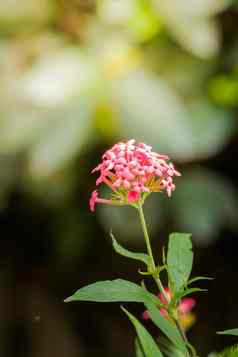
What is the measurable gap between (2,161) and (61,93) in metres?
0.29

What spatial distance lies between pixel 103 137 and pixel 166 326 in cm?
148

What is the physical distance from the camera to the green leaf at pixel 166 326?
474 millimetres

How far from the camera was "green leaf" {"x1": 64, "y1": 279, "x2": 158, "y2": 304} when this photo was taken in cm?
47

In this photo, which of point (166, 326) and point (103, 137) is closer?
point (166, 326)

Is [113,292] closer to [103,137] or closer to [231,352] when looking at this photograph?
[231,352]

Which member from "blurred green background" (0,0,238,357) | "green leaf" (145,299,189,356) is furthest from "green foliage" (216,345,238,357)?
"blurred green background" (0,0,238,357)

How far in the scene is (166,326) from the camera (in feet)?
1.59

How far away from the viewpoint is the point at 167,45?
2055 millimetres

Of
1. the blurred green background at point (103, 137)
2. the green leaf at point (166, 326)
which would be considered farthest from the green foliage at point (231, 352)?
the blurred green background at point (103, 137)

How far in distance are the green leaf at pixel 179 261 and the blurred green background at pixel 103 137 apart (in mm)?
1297

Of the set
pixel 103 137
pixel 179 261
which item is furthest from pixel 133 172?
pixel 103 137

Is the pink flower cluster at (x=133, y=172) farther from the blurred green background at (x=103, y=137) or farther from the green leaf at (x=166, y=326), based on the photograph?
the blurred green background at (x=103, y=137)

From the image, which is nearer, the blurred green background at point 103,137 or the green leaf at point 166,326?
the green leaf at point 166,326

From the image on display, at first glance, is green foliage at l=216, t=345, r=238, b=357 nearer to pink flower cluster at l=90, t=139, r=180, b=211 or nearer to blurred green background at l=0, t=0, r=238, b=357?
pink flower cluster at l=90, t=139, r=180, b=211
